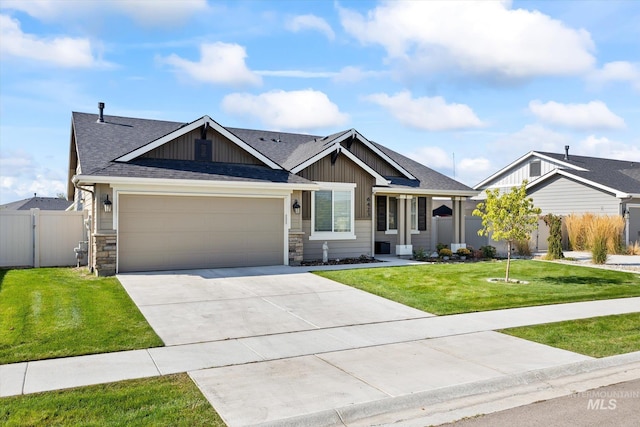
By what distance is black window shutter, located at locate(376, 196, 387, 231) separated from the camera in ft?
65.9

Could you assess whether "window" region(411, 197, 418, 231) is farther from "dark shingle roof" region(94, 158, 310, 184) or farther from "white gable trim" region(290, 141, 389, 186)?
"dark shingle roof" region(94, 158, 310, 184)

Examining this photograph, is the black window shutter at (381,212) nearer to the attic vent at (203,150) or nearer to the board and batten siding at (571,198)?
the attic vent at (203,150)

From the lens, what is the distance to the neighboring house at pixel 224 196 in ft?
45.6

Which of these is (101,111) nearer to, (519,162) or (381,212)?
(381,212)

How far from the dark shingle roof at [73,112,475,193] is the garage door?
0.74 metres

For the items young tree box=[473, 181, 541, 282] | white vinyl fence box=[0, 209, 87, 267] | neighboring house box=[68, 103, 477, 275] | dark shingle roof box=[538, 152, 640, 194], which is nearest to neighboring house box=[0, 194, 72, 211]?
neighboring house box=[68, 103, 477, 275]

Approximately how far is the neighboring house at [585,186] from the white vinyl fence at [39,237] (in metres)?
23.5

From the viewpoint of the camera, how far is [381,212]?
2017 centimetres

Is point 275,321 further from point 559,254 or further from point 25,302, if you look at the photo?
point 559,254

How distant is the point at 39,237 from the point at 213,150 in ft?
→ 19.7

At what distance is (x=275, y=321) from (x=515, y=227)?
24.7 feet

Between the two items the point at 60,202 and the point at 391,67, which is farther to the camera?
the point at 60,202

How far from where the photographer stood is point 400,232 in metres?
19.4

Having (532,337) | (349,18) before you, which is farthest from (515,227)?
(349,18)
